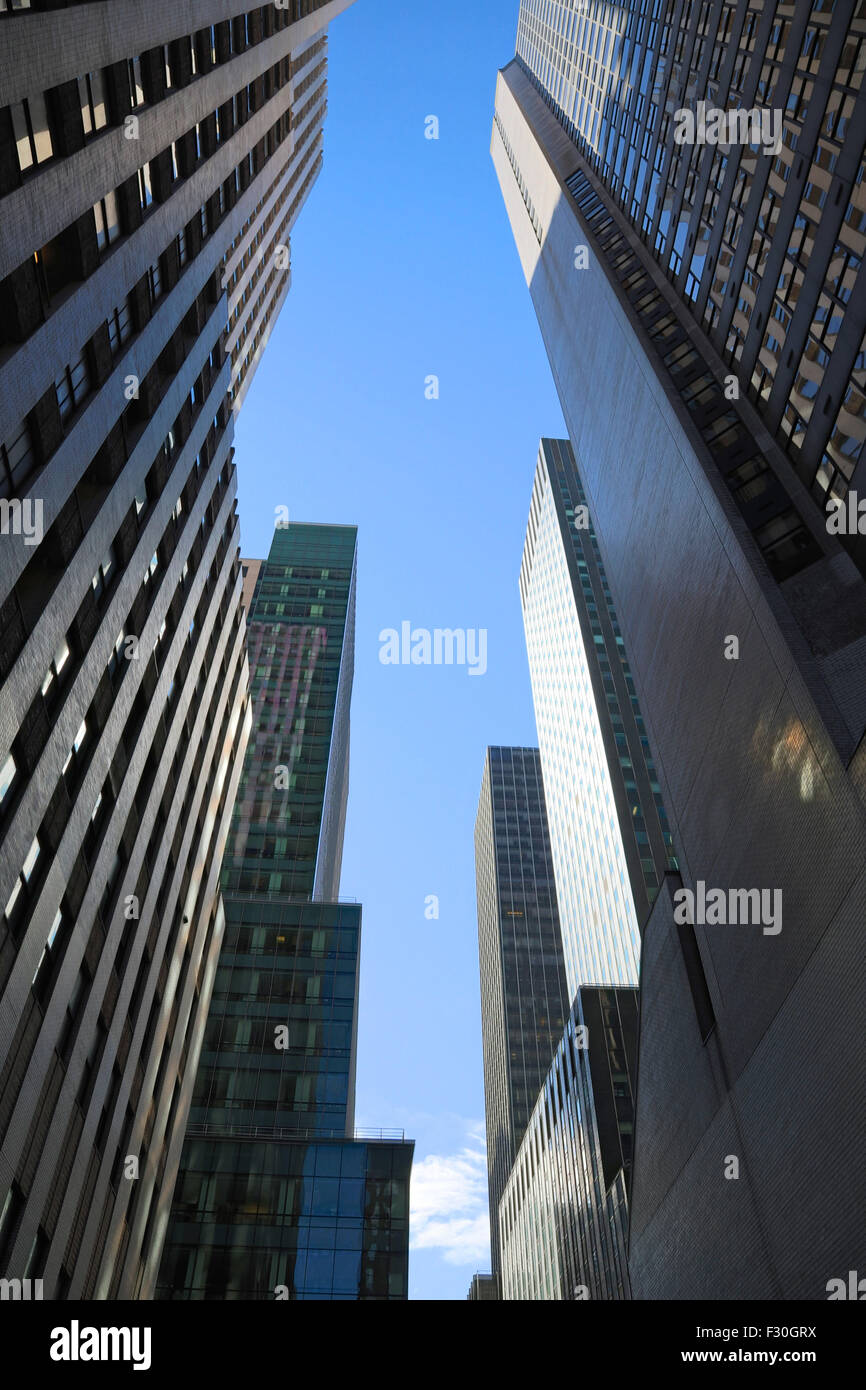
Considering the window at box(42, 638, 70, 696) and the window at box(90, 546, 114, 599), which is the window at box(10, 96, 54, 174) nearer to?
the window at box(90, 546, 114, 599)

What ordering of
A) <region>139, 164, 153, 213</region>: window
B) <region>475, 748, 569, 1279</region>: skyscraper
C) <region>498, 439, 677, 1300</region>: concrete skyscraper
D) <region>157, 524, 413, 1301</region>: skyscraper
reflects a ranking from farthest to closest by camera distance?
<region>475, 748, 569, 1279</region>: skyscraper → <region>498, 439, 677, 1300</region>: concrete skyscraper → <region>157, 524, 413, 1301</region>: skyscraper → <region>139, 164, 153, 213</region>: window

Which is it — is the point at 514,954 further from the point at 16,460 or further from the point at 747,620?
the point at 16,460

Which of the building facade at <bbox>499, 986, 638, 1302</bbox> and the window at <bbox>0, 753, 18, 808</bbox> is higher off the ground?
the building facade at <bbox>499, 986, 638, 1302</bbox>

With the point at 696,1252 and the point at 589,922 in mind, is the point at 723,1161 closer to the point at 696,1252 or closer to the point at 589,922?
the point at 696,1252

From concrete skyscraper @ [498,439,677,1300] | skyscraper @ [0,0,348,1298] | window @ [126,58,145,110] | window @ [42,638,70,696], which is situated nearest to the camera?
skyscraper @ [0,0,348,1298]

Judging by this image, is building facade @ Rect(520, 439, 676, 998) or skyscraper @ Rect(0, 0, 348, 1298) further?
building facade @ Rect(520, 439, 676, 998)

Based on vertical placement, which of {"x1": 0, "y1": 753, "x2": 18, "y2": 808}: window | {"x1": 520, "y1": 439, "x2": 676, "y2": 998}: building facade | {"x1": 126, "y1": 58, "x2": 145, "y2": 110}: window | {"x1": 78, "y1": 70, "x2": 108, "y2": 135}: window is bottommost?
{"x1": 0, "y1": 753, "x2": 18, "y2": 808}: window

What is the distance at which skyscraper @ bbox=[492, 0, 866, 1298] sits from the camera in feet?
67.2

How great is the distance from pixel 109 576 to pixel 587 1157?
2327 inches

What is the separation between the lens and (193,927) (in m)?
41.7

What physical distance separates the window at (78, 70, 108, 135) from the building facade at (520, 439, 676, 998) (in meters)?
44.5

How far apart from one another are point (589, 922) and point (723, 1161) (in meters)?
69.8

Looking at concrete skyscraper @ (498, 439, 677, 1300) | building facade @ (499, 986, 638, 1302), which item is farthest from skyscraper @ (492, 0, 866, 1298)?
building facade @ (499, 986, 638, 1302)

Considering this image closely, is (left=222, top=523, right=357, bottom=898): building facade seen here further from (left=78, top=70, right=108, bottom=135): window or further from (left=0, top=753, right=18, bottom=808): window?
(left=78, top=70, right=108, bottom=135): window
